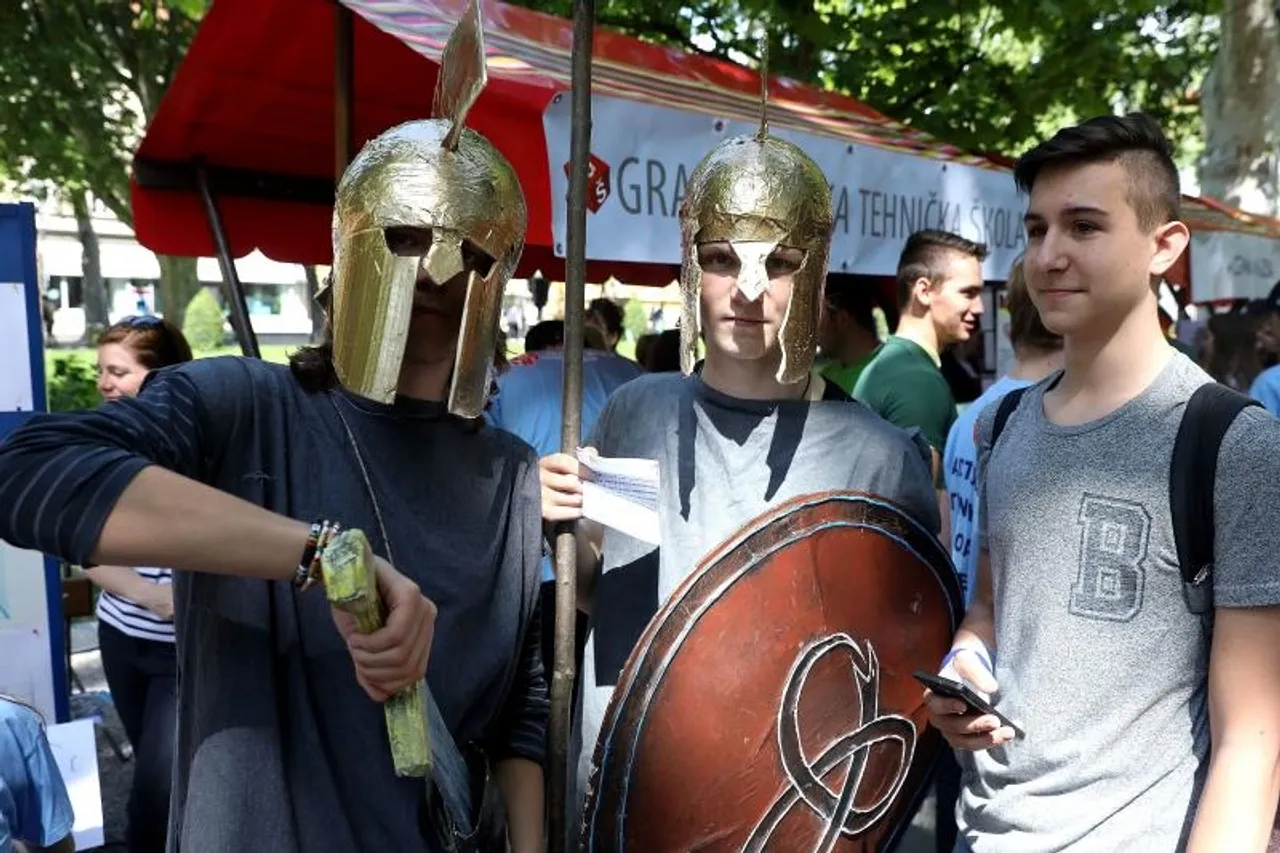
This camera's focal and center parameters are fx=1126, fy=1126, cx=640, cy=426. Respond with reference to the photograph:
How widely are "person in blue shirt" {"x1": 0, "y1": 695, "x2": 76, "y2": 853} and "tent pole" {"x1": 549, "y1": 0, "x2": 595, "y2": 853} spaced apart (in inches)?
55.9

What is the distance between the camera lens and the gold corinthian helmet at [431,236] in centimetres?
145

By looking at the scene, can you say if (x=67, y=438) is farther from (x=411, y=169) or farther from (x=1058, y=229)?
(x=1058, y=229)

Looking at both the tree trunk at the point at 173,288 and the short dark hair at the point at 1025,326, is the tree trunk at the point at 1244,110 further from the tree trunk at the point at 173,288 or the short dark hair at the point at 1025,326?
the tree trunk at the point at 173,288

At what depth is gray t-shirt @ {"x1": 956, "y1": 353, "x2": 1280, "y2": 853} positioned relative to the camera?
4.54ft

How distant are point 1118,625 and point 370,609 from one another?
3.16 feet

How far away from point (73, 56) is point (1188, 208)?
28.6 ft

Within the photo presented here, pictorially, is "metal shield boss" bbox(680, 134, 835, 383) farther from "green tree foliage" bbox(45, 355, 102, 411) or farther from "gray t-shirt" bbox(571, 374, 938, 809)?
"green tree foliage" bbox(45, 355, 102, 411)

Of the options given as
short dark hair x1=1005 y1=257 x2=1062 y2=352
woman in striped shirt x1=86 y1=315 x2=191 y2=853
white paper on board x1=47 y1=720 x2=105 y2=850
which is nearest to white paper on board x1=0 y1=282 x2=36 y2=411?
woman in striped shirt x1=86 y1=315 x2=191 y2=853

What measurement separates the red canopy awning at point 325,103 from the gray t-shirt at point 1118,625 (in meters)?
1.66

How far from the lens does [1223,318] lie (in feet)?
18.8

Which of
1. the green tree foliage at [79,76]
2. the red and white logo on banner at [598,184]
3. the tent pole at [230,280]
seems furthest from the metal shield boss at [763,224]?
the green tree foliage at [79,76]

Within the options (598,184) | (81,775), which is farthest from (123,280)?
(598,184)

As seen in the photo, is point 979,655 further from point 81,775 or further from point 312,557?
point 81,775

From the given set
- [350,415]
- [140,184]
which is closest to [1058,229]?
[350,415]
